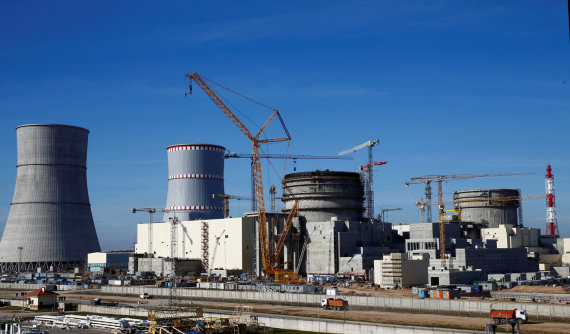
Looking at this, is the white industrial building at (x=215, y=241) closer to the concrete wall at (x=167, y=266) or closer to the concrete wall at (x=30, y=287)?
the concrete wall at (x=167, y=266)

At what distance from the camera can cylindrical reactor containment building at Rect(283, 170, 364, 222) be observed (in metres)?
139

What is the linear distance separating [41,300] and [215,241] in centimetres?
6155

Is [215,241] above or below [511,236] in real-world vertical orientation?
below

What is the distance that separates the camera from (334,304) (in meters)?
77.2

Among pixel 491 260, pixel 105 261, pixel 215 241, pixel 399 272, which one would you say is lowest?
pixel 399 272

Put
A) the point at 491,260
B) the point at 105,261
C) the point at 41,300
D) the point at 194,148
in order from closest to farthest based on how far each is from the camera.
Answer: the point at 41,300, the point at 491,260, the point at 194,148, the point at 105,261

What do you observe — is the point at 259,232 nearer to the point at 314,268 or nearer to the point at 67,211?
the point at 314,268

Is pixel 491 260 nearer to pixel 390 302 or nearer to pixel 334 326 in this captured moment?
pixel 390 302

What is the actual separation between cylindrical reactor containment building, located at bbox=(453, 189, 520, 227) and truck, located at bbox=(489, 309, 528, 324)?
320ft

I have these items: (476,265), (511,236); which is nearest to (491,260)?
(476,265)

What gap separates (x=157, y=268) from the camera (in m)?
146

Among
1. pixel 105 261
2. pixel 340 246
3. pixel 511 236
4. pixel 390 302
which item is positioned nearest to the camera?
pixel 390 302

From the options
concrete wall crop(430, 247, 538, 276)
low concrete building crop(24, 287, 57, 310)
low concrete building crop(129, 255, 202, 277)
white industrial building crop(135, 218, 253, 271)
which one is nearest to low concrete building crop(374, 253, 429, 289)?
concrete wall crop(430, 247, 538, 276)

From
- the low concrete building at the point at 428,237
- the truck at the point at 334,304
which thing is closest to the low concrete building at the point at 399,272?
the low concrete building at the point at 428,237
